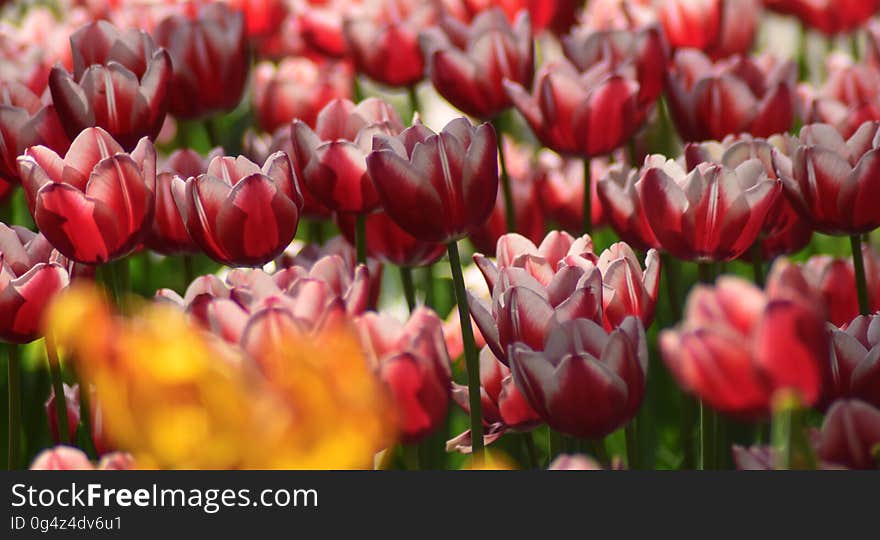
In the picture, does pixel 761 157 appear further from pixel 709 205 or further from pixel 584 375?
pixel 584 375

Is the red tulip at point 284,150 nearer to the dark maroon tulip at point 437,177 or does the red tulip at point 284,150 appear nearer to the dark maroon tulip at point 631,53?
the dark maroon tulip at point 437,177

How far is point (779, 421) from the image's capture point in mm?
702

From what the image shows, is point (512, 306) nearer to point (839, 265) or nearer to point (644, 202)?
point (644, 202)

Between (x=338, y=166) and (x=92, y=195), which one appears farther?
(x=338, y=166)

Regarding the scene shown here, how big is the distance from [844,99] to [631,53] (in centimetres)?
26

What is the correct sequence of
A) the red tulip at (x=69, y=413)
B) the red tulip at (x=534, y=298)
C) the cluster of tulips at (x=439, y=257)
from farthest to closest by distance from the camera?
1. the red tulip at (x=69, y=413)
2. the red tulip at (x=534, y=298)
3. the cluster of tulips at (x=439, y=257)

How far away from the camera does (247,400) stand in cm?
71

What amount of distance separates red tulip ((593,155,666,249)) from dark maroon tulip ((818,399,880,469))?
0.33m

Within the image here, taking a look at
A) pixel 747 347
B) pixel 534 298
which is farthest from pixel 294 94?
pixel 747 347

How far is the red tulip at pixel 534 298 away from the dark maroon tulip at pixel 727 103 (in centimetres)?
44

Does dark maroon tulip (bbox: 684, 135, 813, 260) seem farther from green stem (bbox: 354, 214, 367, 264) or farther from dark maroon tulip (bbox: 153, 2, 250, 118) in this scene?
dark maroon tulip (bbox: 153, 2, 250, 118)

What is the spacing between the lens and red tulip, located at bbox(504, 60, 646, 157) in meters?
1.25

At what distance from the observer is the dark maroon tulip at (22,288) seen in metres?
0.90

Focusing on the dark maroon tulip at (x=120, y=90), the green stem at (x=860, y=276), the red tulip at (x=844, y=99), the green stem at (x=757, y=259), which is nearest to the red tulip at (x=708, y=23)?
the red tulip at (x=844, y=99)
